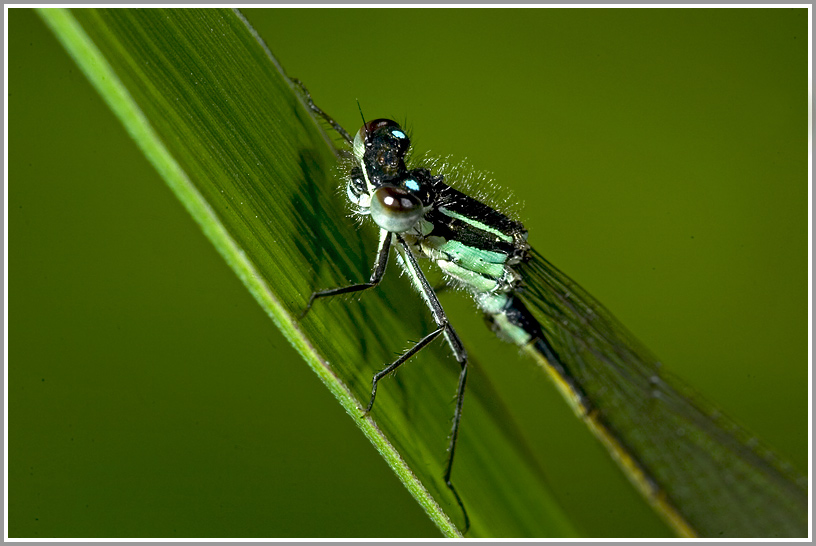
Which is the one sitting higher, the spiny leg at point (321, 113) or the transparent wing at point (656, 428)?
the spiny leg at point (321, 113)

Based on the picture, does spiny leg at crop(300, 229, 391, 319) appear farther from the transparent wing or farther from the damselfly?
the transparent wing

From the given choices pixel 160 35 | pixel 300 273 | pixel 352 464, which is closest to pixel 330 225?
pixel 300 273

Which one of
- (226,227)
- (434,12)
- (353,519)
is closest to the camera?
(226,227)

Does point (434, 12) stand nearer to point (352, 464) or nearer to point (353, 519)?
point (352, 464)

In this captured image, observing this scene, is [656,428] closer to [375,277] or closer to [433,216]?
[433,216]

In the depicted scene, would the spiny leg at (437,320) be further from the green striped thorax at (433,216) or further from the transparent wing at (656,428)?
the transparent wing at (656,428)

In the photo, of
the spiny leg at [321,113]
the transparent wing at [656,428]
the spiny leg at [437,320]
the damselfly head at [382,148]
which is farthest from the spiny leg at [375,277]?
the transparent wing at [656,428]

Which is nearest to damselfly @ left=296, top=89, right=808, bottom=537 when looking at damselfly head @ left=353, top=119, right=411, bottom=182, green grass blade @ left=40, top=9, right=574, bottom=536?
damselfly head @ left=353, top=119, right=411, bottom=182
